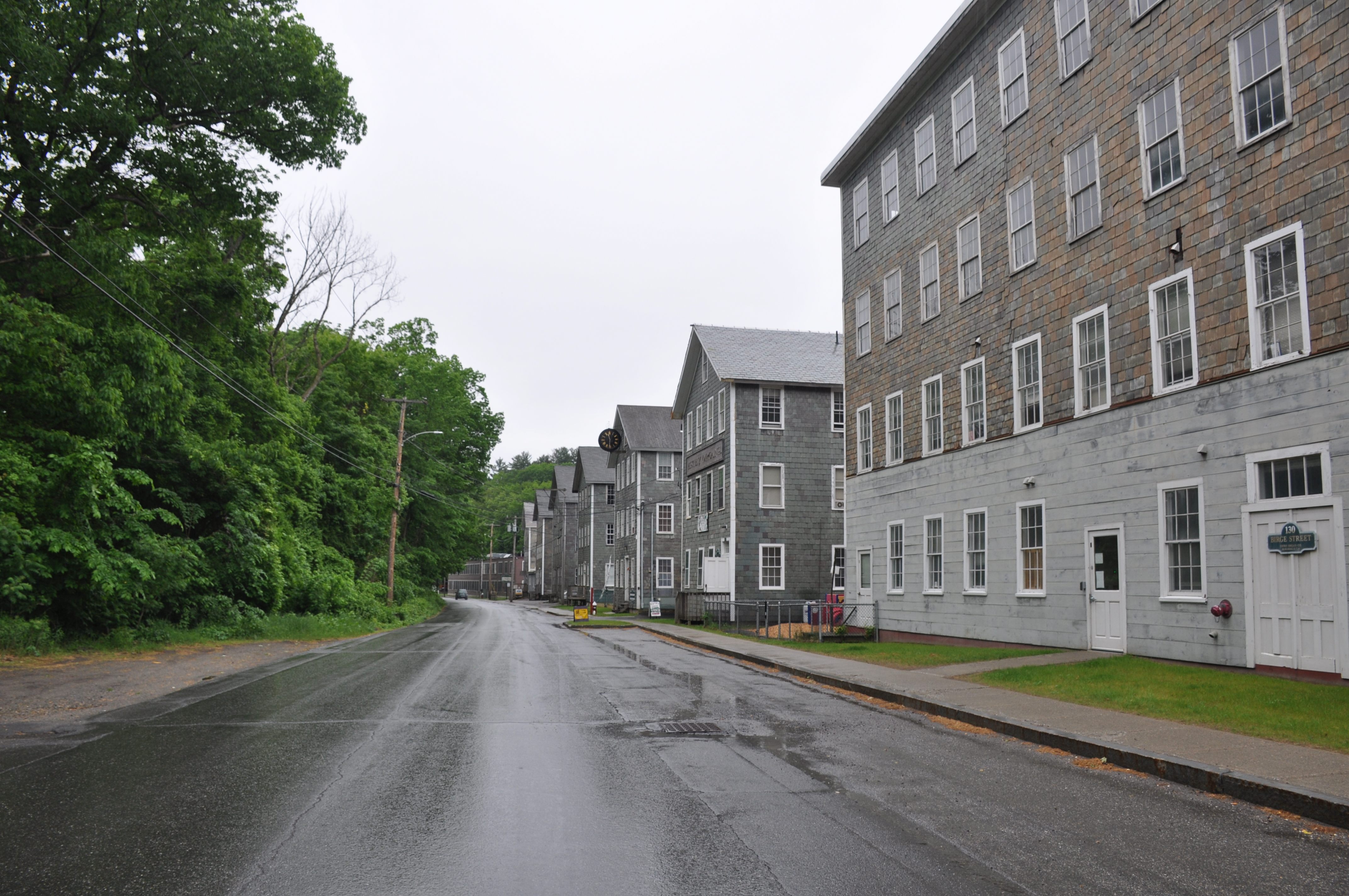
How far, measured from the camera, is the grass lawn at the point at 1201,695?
9141mm

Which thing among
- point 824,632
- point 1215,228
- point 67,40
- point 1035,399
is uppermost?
point 67,40

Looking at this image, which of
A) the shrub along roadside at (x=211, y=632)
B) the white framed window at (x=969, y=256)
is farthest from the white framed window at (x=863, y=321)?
the shrub along roadside at (x=211, y=632)

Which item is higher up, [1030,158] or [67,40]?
[67,40]

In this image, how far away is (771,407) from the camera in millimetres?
36656

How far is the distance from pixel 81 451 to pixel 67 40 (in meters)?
8.34

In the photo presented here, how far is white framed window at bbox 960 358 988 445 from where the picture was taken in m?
20.3

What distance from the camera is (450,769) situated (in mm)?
7523

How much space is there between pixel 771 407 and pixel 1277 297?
2433cm

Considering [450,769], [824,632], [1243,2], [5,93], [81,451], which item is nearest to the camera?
[450,769]

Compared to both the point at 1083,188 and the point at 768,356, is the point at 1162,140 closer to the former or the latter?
the point at 1083,188

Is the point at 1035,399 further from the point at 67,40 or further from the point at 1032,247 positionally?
the point at 67,40

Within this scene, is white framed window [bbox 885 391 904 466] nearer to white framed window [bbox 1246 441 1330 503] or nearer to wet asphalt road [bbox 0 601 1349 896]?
white framed window [bbox 1246 441 1330 503]

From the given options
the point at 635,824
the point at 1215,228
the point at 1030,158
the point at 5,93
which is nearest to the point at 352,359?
the point at 5,93

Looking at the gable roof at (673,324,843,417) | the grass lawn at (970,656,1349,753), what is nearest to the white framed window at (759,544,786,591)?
the gable roof at (673,324,843,417)
